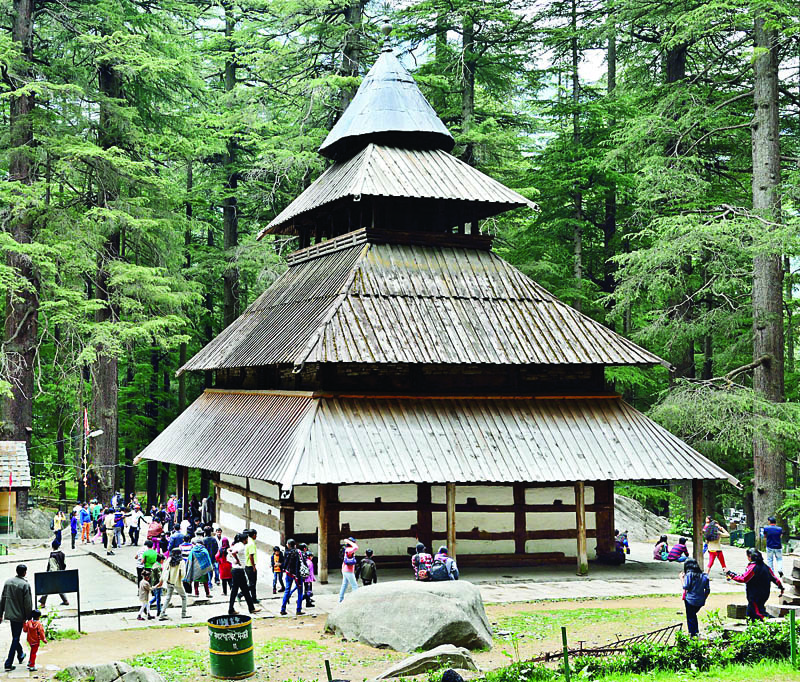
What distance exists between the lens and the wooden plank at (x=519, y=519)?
2436 cm

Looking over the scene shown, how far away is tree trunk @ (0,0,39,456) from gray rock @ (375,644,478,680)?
82.6ft

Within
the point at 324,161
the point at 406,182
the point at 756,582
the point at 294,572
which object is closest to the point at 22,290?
the point at 324,161

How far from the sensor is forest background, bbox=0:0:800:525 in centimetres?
3188

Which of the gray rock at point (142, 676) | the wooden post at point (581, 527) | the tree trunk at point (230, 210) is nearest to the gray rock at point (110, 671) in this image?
the gray rock at point (142, 676)

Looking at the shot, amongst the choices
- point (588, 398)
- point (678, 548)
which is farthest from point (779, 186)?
point (678, 548)

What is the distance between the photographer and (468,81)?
37.7 metres

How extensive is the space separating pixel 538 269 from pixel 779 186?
11.3 meters

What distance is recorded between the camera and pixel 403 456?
2141cm

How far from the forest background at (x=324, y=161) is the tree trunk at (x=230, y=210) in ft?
0.74

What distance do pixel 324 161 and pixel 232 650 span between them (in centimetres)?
2881

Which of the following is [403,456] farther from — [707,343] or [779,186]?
[707,343]

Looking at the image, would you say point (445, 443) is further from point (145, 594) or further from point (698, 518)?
point (145, 594)

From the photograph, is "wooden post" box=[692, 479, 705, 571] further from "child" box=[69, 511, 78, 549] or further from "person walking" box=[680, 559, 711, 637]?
"child" box=[69, 511, 78, 549]

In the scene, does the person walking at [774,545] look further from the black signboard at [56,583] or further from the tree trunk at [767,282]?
the black signboard at [56,583]
